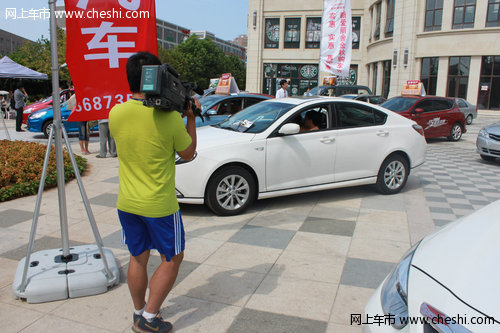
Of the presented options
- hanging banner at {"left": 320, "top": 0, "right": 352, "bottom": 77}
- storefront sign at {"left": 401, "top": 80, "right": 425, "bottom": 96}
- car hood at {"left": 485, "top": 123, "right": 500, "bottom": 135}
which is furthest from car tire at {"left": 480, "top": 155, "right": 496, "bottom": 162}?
storefront sign at {"left": 401, "top": 80, "right": 425, "bottom": 96}

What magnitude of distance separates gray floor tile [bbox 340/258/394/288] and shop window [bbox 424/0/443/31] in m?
31.0

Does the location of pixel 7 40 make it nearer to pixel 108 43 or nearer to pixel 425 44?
pixel 425 44

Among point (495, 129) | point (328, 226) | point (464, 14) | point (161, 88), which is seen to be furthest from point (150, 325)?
point (464, 14)

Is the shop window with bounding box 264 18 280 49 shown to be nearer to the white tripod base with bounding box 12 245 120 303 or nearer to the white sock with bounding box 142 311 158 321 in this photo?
the white tripod base with bounding box 12 245 120 303

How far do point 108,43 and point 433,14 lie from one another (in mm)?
32374

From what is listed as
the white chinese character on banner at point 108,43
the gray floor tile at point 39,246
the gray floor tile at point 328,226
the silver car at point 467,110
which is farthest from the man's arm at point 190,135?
the silver car at point 467,110

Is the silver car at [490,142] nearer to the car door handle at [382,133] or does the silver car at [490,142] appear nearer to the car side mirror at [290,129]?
the car door handle at [382,133]

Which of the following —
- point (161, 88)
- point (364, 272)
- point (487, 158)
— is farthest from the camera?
point (487, 158)

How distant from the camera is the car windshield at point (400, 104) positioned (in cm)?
1433

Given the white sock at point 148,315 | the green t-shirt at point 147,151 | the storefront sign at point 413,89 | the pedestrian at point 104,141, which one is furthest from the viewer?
the storefront sign at point 413,89

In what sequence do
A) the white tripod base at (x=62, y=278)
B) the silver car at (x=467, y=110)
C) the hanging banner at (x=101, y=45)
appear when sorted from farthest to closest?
the silver car at (x=467, y=110)
the hanging banner at (x=101, y=45)
the white tripod base at (x=62, y=278)

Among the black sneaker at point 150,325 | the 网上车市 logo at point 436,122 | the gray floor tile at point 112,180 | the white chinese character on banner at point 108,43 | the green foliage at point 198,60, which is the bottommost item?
the gray floor tile at point 112,180

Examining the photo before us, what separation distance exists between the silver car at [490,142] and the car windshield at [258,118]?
678 cm

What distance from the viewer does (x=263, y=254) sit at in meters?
4.45
